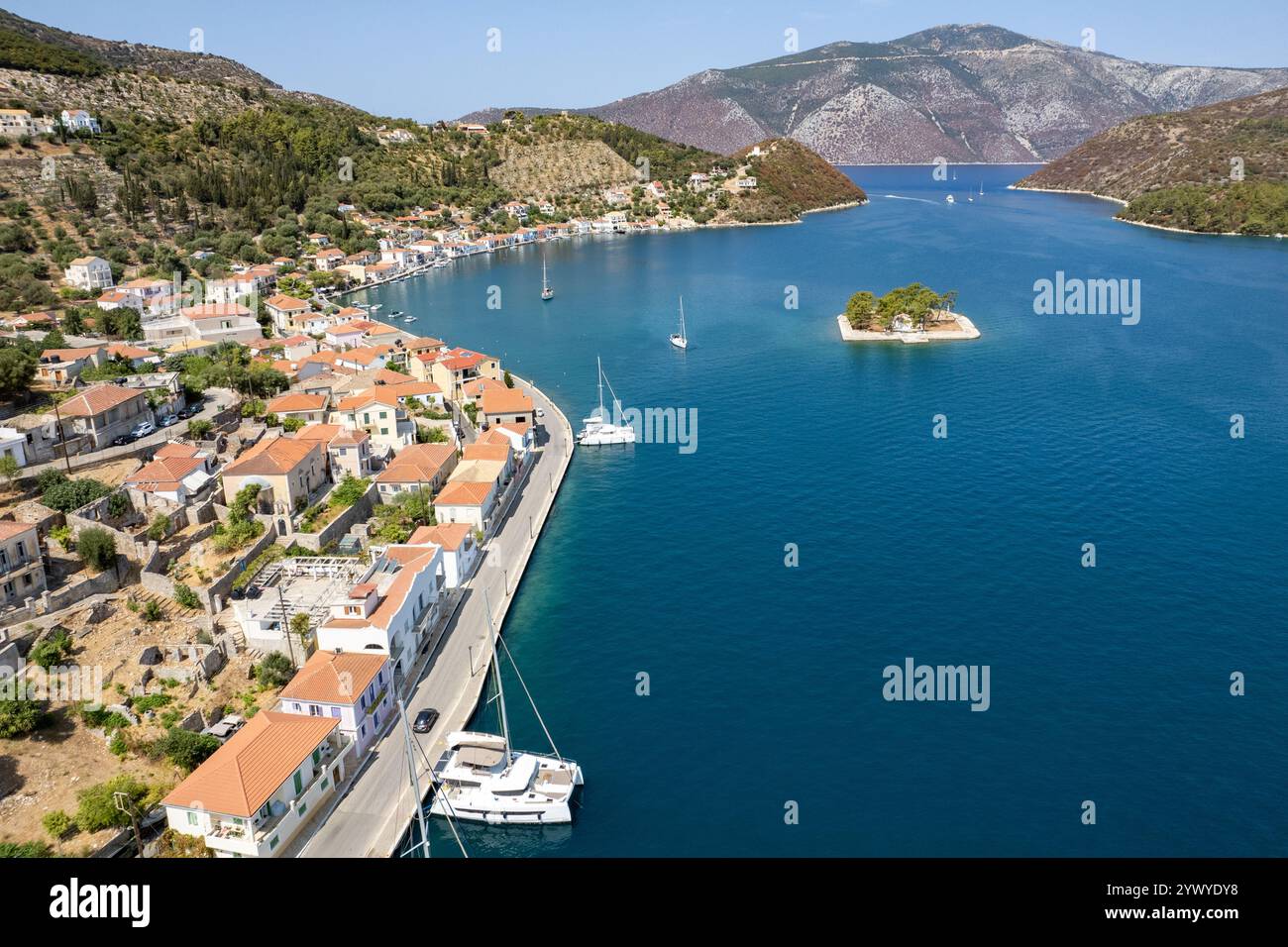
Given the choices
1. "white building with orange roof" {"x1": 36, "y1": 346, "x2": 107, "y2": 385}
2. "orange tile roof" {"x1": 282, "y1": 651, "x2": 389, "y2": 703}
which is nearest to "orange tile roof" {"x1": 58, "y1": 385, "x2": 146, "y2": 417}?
"white building with orange roof" {"x1": 36, "y1": 346, "x2": 107, "y2": 385}

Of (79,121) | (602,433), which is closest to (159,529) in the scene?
(602,433)

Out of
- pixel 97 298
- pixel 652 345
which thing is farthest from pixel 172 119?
pixel 652 345

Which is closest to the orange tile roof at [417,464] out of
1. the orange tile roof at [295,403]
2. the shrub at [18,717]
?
the orange tile roof at [295,403]

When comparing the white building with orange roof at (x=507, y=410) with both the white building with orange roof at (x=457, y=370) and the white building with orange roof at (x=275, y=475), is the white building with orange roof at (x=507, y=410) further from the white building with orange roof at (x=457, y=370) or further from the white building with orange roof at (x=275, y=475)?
the white building with orange roof at (x=275, y=475)

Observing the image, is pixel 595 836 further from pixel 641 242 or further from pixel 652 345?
pixel 641 242

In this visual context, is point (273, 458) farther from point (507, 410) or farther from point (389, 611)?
point (507, 410)

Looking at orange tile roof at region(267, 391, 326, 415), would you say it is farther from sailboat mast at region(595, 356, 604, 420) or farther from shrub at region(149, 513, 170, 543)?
sailboat mast at region(595, 356, 604, 420)
